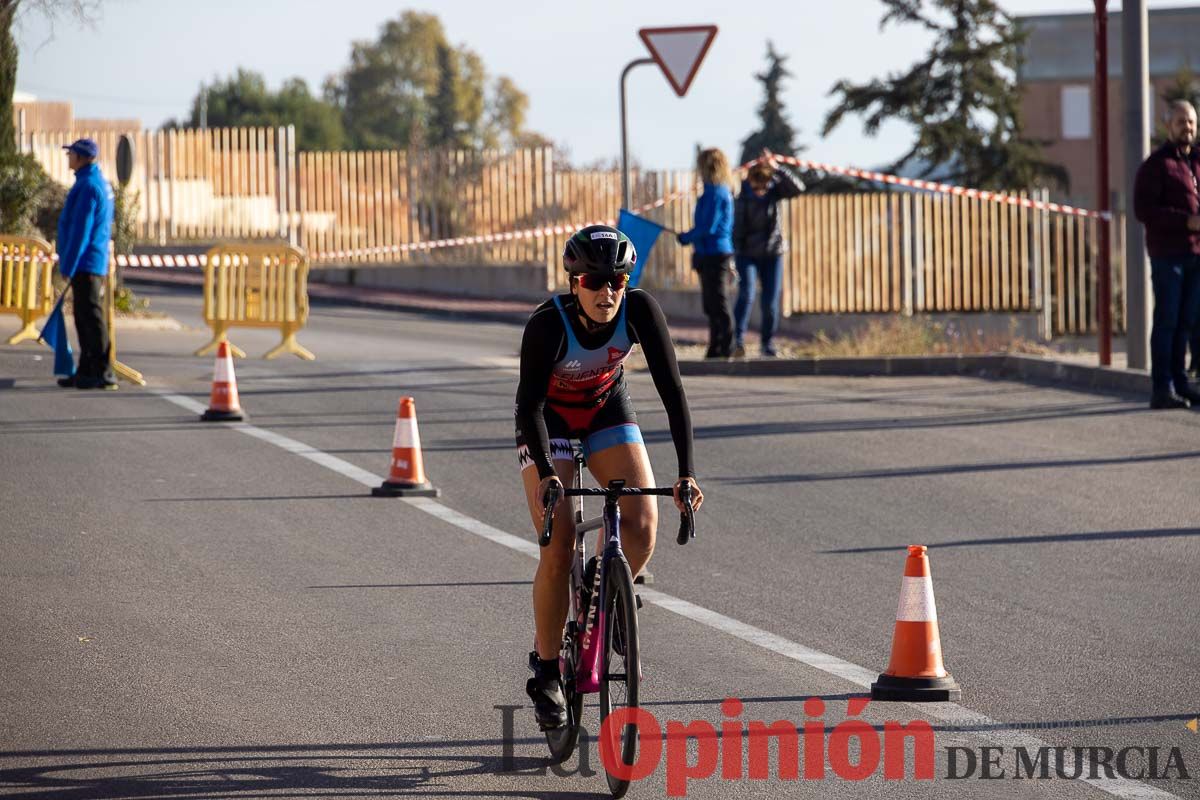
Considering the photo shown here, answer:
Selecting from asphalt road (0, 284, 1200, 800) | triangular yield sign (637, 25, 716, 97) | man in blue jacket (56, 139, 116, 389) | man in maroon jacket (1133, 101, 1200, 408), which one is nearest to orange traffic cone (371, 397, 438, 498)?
asphalt road (0, 284, 1200, 800)

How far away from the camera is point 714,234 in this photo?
60.2 feet

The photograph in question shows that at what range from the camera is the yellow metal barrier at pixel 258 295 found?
1947 cm

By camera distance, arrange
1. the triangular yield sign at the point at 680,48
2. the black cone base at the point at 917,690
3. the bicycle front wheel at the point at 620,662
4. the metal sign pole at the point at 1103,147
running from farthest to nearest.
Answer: the triangular yield sign at the point at 680,48
the metal sign pole at the point at 1103,147
the black cone base at the point at 917,690
the bicycle front wheel at the point at 620,662

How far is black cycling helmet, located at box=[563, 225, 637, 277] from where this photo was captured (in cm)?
581

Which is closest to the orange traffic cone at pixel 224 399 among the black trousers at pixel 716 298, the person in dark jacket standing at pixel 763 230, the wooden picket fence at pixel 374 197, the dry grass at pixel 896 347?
the black trousers at pixel 716 298

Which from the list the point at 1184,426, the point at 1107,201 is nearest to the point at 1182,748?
the point at 1184,426

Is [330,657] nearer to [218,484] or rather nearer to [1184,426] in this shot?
[218,484]

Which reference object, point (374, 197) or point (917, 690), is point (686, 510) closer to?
point (917, 690)

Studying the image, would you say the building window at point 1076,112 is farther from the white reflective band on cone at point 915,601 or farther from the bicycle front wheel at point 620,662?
the bicycle front wheel at point 620,662

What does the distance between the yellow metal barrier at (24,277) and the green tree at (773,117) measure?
1849 inches

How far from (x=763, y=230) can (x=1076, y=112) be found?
151 ft

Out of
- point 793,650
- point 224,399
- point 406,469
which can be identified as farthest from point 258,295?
point 793,650

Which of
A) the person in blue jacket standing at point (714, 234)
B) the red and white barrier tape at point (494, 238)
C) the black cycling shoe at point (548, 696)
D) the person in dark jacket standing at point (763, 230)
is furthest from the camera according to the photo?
the red and white barrier tape at point (494, 238)

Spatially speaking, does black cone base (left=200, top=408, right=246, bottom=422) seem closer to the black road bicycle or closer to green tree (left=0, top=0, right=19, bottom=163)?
the black road bicycle
